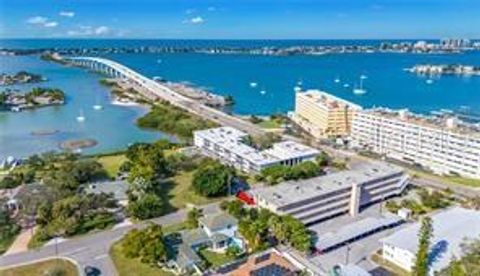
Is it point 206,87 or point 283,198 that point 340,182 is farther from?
point 206,87

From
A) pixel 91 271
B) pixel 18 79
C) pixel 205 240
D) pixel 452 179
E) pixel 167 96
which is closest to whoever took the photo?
pixel 91 271

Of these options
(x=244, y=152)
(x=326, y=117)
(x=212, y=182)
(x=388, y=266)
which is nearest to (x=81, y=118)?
(x=244, y=152)

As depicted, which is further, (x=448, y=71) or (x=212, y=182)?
(x=448, y=71)

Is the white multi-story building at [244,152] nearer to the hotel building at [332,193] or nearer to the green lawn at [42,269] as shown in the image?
the hotel building at [332,193]

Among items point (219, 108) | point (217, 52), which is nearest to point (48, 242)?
point (219, 108)

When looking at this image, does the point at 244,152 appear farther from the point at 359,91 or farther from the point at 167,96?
the point at 359,91

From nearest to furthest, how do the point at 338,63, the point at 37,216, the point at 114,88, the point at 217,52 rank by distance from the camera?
the point at 37,216
the point at 114,88
the point at 338,63
the point at 217,52
